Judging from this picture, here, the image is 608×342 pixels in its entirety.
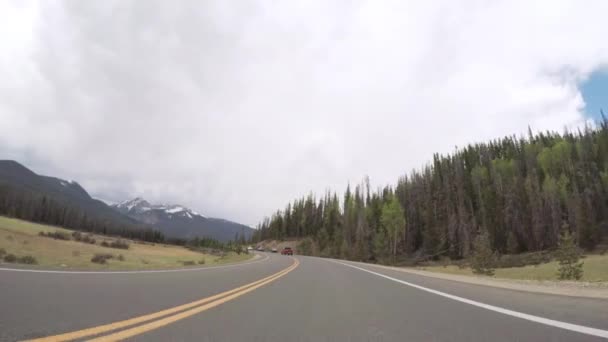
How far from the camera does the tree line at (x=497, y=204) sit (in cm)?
6278

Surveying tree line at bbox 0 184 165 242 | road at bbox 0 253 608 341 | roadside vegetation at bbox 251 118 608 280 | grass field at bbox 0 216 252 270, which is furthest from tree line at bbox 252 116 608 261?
tree line at bbox 0 184 165 242

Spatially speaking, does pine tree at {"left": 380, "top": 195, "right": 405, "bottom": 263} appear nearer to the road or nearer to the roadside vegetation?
the roadside vegetation

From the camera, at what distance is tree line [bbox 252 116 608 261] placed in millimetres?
62781

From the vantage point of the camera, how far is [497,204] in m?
68.4

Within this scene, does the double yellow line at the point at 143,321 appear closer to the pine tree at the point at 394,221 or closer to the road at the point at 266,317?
the road at the point at 266,317

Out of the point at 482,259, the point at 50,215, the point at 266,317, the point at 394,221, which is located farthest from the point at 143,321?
the point at 50,215

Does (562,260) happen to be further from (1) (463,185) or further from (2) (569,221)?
(1) (463,185)

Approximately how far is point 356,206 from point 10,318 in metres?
99.8

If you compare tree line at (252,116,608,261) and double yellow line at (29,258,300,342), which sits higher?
tree line at (252,116,608,261)

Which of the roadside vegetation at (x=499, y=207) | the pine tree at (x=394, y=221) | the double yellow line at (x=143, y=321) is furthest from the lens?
the pine tree at (x=394, y=221)

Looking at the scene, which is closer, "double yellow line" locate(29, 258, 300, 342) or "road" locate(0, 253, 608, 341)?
"double yellow line" locate(29, 258, 300, 342)

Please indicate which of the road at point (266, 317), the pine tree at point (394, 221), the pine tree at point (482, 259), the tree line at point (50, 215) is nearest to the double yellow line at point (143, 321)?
the road at point (266, 317)

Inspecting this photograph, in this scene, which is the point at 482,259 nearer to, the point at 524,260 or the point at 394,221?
the point at 524,260

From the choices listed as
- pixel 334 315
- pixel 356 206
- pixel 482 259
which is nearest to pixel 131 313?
pixel 334 315
